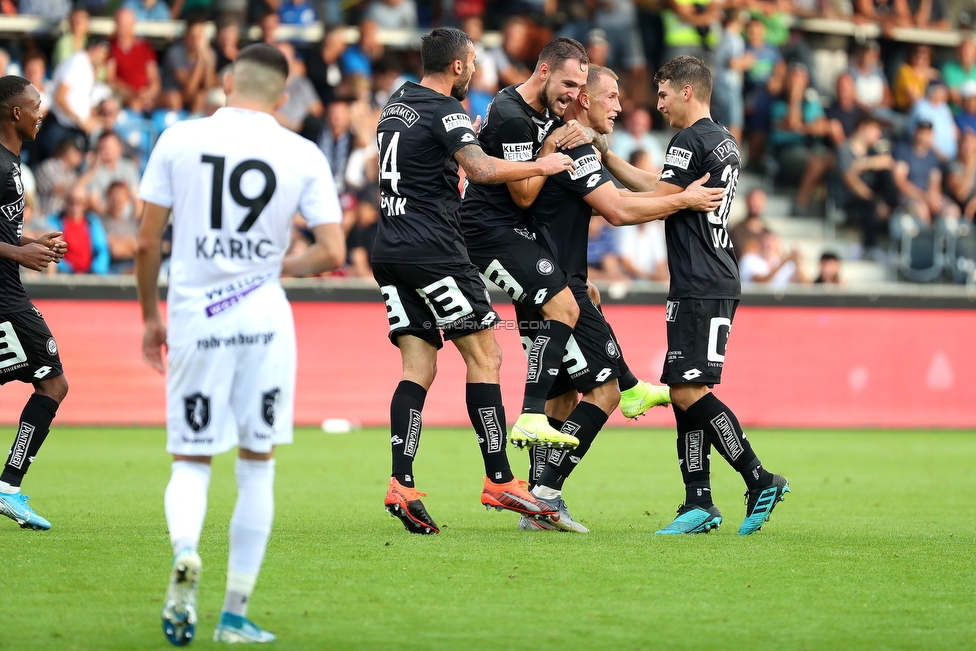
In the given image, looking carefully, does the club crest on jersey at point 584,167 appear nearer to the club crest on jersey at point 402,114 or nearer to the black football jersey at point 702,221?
the black football jersey at point 702,221

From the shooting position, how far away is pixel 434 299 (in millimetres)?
7137

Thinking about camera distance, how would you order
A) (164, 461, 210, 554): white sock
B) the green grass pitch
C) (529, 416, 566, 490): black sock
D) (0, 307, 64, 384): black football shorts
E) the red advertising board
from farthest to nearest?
the red advertising board
(529, 416, 566, 490): black sock
(0, 307, 64, 384): black football shorts
the green grass pitch
(164, 461, 210, 554): white sock

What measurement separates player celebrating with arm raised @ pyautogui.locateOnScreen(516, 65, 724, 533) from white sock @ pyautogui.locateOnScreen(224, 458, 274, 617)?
299cm

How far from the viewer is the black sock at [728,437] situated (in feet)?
23.6

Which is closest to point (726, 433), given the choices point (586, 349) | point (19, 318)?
point (586, 349)

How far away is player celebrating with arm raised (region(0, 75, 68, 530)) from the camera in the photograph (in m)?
7.46

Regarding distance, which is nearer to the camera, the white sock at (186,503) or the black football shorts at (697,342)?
Result: the white sock at (186,503)

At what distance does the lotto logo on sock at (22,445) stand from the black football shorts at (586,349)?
10.3ft

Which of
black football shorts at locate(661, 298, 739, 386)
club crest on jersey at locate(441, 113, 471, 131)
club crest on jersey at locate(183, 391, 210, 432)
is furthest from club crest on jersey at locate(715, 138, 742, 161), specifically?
club crest on jersey at locate(183, 391, 210, 432)

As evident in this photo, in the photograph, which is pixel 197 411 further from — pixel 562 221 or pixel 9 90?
pixel 9 90

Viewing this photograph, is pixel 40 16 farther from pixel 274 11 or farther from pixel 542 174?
pixel 542 174

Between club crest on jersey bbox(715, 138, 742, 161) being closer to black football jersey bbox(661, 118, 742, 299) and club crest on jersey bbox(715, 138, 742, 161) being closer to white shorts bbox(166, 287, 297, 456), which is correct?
black football jersey bbox(661, 118, 742, 299)

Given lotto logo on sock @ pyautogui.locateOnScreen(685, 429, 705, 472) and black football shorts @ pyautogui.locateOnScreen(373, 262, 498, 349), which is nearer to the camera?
black football shorts @ pyautogui.locateOnScreen(373, 262, 498, 349)

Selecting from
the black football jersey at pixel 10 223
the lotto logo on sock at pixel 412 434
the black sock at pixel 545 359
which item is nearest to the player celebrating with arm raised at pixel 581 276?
the black sock at pixel 545 359
